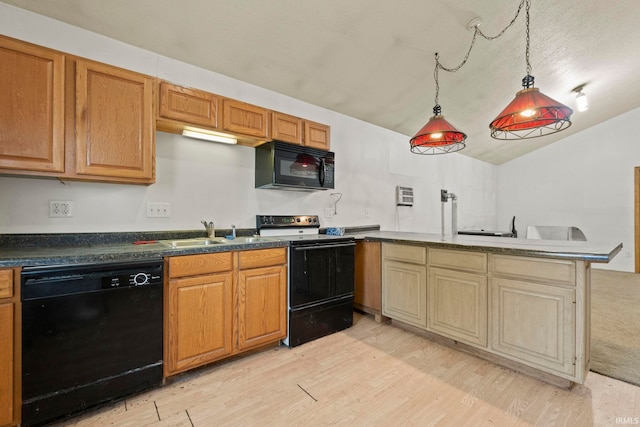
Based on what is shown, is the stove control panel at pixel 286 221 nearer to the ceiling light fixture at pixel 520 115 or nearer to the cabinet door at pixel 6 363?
the ceiling light fixture at pixel 520 115

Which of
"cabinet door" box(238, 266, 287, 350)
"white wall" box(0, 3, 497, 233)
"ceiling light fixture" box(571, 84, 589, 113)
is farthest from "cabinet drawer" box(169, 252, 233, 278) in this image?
A: "ceiling light fixture" box(571, 84, 589, 113)

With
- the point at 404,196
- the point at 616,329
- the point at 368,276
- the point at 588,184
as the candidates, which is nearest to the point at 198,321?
the point at 368,276

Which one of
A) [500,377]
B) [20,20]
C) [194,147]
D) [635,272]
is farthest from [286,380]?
[635,272]

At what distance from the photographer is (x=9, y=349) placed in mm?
1374

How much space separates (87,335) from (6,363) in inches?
12.4

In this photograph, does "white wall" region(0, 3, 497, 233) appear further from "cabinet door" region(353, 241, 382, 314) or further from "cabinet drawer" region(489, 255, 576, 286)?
"cabinet drawer" region(489, 255, 576, 286)

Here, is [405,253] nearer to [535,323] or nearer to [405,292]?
[405,292]

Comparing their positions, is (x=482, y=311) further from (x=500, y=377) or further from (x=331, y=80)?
(x=331, y=80)

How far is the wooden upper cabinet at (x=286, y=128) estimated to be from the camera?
2621 millimetres

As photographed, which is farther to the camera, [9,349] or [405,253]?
[405,253]

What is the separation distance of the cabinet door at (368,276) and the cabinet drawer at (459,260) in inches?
26.3

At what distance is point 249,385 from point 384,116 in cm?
352

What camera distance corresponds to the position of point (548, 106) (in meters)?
Answer: 1.56

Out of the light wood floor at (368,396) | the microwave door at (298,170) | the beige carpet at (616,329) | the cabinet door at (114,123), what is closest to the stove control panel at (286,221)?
the microwave door at (298,170)
